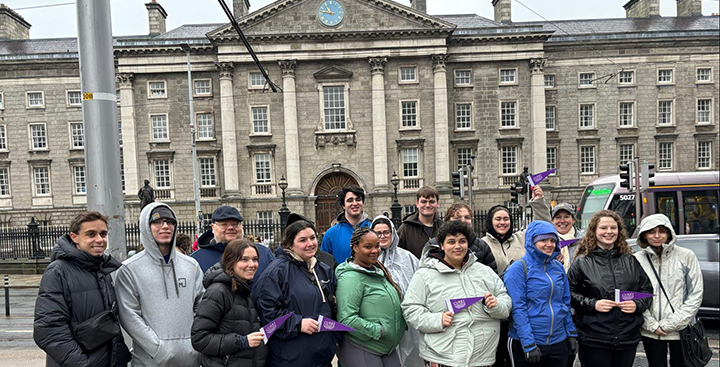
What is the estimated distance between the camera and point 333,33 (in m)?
32.2

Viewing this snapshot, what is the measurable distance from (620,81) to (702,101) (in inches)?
267

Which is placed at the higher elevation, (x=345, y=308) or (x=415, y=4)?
(x=415, y=4)

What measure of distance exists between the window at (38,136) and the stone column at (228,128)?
14628 millimetres

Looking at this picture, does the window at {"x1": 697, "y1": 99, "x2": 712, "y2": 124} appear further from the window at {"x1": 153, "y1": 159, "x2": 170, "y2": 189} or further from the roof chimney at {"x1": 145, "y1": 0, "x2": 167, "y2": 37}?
the roof chimney at {"x1": 145, "y1": 0, "x2": 167, "y2": 37}

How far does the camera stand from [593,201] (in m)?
17.3

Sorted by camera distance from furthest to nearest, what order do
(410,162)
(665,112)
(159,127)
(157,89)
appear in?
(665,112) → (159,127) → (157,89) → (410,162)

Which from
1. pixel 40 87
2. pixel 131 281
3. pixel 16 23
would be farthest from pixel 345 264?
pixel 16 23

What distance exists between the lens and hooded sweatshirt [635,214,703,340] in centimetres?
446

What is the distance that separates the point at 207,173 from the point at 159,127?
4.83 meters

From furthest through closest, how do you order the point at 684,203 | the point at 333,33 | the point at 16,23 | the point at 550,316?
the point at 16,23, the point at 333,33, the point at 684,203, the point at 550,316

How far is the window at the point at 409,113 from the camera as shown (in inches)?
1310

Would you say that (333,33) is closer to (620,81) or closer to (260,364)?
(620,81)

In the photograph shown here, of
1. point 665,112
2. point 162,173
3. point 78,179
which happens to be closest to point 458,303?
point 162,173

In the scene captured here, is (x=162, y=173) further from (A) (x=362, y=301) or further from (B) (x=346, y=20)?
(A) (x=362, y=301)
